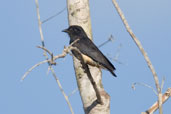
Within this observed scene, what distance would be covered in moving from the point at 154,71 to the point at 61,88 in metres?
1.19

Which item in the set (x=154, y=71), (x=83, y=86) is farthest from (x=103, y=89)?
(x=154, y=71)

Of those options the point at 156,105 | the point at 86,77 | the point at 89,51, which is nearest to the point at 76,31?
the point at 89,51

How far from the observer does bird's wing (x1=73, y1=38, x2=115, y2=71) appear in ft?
25.0

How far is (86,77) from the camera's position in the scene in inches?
305

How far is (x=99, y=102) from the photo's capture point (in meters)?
7.43

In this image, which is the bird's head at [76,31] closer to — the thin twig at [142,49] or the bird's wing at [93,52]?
the bird's wing at [93,52]

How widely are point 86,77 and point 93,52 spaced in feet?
1.39

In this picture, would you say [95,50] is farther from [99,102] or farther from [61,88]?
[61,88]

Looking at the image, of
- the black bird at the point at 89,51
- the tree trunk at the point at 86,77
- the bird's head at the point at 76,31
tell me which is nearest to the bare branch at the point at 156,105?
the tree trunk at the point at 86,77

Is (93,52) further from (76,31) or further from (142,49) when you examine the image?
(142,49)

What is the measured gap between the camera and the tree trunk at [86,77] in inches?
294

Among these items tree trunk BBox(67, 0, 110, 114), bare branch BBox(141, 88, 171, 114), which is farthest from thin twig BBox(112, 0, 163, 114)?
tree trunk BBox(67, 0, 110, 114)

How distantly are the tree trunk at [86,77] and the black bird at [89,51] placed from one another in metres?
0.12

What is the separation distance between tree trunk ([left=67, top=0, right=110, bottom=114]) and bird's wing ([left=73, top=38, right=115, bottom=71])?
176 millimetres
